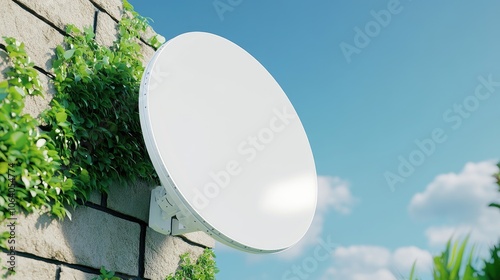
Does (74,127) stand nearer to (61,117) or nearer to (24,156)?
(61,117)

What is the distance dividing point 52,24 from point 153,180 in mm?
1117

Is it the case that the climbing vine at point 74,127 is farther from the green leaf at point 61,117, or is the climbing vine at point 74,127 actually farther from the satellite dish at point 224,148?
the satellite dish at point 224,148

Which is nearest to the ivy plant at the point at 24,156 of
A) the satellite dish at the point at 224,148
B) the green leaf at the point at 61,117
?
the green leaf at the point at 61,117

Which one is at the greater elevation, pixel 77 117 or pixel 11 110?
pixel 77 117

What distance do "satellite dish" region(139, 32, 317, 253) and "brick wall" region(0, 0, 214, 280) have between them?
0.16 meters

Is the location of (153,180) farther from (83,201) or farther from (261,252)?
(261,252)

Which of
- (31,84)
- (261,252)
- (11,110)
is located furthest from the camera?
(261,252)

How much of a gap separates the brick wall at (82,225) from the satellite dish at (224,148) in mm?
163

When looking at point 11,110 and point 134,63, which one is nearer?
point 11,110

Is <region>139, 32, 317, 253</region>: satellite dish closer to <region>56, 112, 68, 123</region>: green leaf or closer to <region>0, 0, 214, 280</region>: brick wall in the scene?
<region>0, 0, 214, 280</region>: brick wall

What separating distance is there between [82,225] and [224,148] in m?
0.88

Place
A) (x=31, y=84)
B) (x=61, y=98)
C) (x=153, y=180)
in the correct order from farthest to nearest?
(x=153, y=180) < (x=61, y=98) < (x=31, y=84)

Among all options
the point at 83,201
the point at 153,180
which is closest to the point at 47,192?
the point at 83,201

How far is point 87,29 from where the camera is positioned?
309 centimetres
